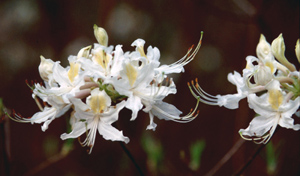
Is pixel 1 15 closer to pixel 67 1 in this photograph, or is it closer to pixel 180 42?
pixel 67 1

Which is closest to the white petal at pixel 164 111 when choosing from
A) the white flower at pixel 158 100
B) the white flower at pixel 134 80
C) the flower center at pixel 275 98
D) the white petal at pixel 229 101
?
the white flower at pixel 158 100

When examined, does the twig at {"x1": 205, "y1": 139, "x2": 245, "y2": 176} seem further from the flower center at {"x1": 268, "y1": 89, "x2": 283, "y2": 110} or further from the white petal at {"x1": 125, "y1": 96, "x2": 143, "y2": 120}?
the white petal at {"x1": 125, "y1": 96, "x2": 143, "y2": 120}

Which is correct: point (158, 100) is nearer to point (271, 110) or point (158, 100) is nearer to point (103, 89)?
Answer: point (103, 89)

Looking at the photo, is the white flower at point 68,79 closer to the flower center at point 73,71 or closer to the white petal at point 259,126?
the flower center at point 73,71

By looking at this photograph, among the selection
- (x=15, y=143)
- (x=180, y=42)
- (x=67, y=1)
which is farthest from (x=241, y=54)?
(x=15, y=143)

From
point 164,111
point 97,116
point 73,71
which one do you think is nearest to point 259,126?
point 164,111

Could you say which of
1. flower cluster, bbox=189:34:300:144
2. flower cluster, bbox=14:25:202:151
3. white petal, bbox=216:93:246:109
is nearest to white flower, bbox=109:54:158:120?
flower cluster, bbox=14:25:202:151
